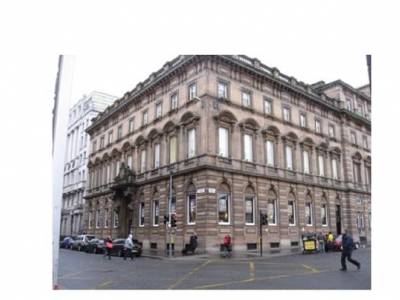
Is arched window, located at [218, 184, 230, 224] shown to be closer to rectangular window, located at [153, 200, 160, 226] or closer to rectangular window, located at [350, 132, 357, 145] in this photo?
rectangular window, located at [153, 200, 160, 226]

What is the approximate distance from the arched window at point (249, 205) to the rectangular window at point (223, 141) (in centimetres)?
336

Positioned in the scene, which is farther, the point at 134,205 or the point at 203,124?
the point at 134,205

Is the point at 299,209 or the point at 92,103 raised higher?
the point at 92,103

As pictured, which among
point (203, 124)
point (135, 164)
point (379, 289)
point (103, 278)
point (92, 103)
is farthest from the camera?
point (92, 103)

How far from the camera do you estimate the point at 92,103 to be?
48.9 metres

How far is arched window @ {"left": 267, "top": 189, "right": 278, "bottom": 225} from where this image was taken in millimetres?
30219

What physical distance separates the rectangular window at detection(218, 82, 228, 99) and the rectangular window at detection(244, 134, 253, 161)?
139 inches

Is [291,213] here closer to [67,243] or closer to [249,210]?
[249,210]

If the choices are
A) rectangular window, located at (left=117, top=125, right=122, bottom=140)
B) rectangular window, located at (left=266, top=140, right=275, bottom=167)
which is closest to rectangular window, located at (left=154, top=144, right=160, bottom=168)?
rectangular window, located at (left=117, top=125, right=122, bottom=140)

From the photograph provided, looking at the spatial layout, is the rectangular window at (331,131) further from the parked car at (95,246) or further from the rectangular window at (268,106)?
the parked car at (95,246)

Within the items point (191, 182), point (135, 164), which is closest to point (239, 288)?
point (191, 182)

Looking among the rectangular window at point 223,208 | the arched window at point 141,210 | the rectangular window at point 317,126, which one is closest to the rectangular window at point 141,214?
the arched window at point 141,210

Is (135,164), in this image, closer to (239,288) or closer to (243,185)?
(243,185)

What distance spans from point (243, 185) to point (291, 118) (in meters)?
9.17
